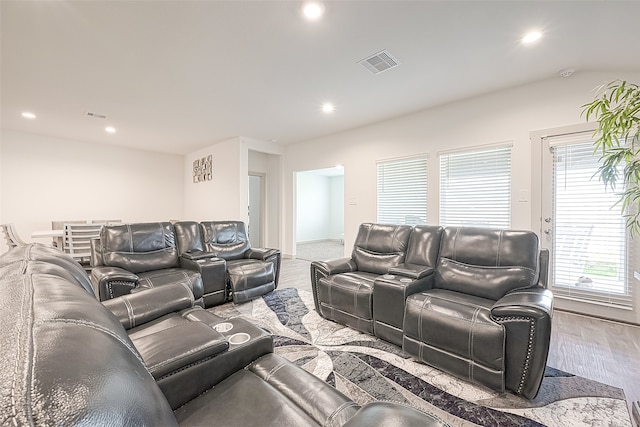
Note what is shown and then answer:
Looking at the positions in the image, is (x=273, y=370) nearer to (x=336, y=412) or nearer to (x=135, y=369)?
(x=336, y=412)

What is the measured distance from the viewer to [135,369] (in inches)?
21.7

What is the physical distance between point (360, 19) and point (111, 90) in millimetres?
3338

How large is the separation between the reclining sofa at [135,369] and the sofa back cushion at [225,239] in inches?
84.0

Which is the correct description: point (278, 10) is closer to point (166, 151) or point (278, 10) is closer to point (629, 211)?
point (629, 211)

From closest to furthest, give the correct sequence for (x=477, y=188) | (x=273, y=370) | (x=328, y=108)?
(x=273, y=370) < (x=477, y=188) < (x=328, y=108)

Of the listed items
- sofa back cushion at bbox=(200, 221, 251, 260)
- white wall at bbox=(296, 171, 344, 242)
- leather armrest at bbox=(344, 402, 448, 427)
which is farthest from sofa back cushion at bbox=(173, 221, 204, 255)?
white wall at bbox=(296, 171, 344, 242)

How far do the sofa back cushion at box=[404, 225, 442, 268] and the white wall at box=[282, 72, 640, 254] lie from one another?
1593mm

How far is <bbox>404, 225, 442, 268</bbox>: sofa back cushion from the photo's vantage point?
2682 mm

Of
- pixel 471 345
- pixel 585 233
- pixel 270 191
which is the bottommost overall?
pixel 471 345

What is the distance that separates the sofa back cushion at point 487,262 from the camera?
218cm

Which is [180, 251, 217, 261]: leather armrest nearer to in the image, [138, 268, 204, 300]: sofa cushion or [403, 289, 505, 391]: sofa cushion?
[138, 268, 204, 300]: sofa cushion

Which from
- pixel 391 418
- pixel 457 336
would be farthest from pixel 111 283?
pixel 457 336

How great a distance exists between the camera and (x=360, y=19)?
2242 millimetres

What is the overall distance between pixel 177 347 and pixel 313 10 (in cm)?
246
